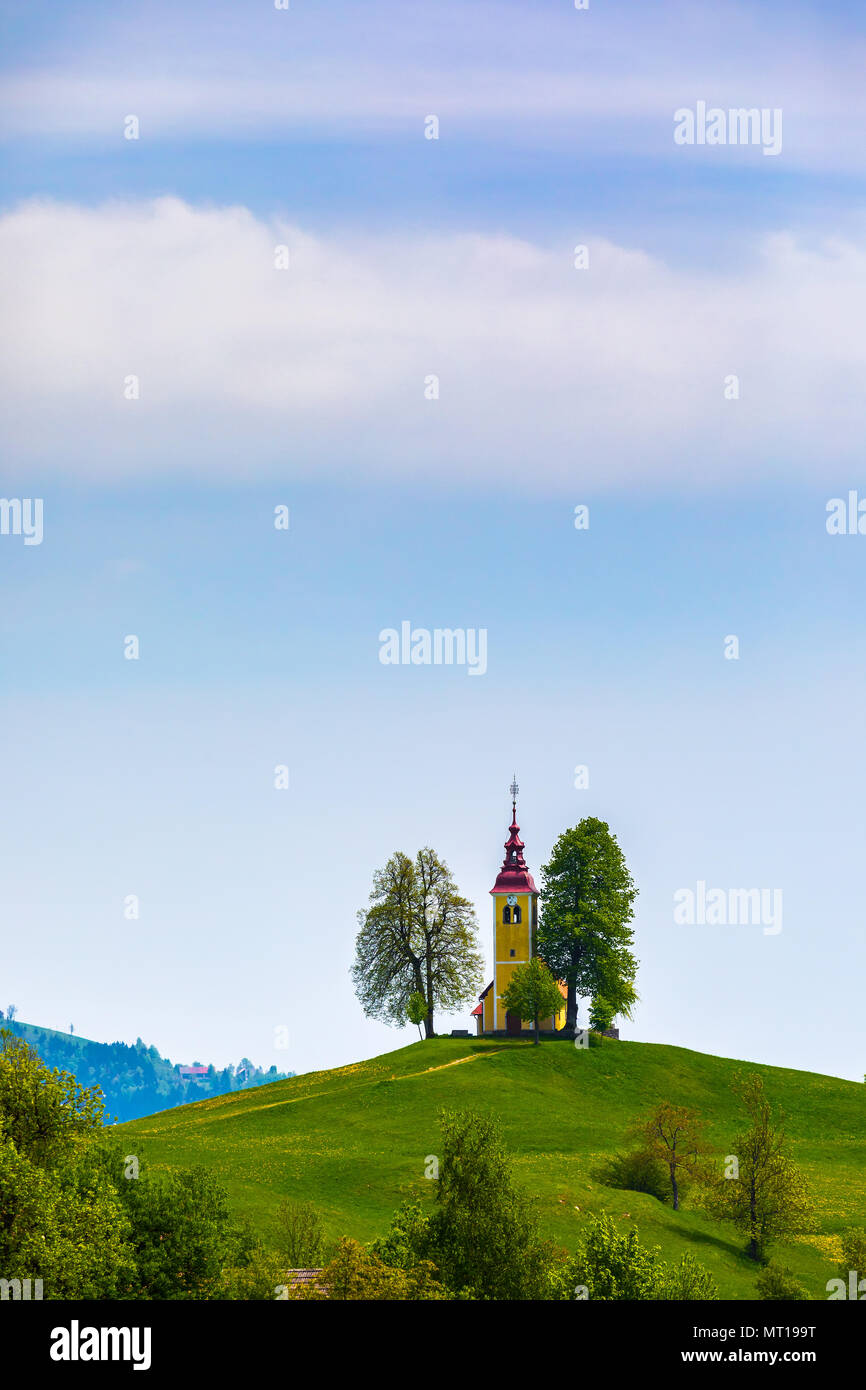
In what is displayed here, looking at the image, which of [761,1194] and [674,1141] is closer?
[761,1194]

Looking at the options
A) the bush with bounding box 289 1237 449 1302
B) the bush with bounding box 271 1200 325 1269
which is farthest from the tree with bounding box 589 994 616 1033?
the bush with bounding box 289 1237 449 1302

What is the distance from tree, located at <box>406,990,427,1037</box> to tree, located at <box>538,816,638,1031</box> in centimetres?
1029

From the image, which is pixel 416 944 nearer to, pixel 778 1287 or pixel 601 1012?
pixel 601 1012

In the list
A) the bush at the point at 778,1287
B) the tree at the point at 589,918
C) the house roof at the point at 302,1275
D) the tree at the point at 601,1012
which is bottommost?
the bush at the point at 778,1287

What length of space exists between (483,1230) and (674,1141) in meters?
22.5

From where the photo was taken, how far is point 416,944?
109m

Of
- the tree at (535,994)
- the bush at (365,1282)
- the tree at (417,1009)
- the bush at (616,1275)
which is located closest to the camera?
the bush at (365,1282)

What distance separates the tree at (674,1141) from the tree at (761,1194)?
1.86m

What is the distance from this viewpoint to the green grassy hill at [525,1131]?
68.8 metres

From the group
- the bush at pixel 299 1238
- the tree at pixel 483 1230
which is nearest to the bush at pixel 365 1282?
the tree at pixel 483 1230

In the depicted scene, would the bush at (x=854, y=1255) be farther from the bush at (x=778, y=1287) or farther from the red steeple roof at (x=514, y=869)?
the red steeple roof at (x=514, y=869)

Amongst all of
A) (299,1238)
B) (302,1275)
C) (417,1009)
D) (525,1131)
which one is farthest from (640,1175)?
Answer: (417,1009)

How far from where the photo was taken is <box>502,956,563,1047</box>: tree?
97.3 m
